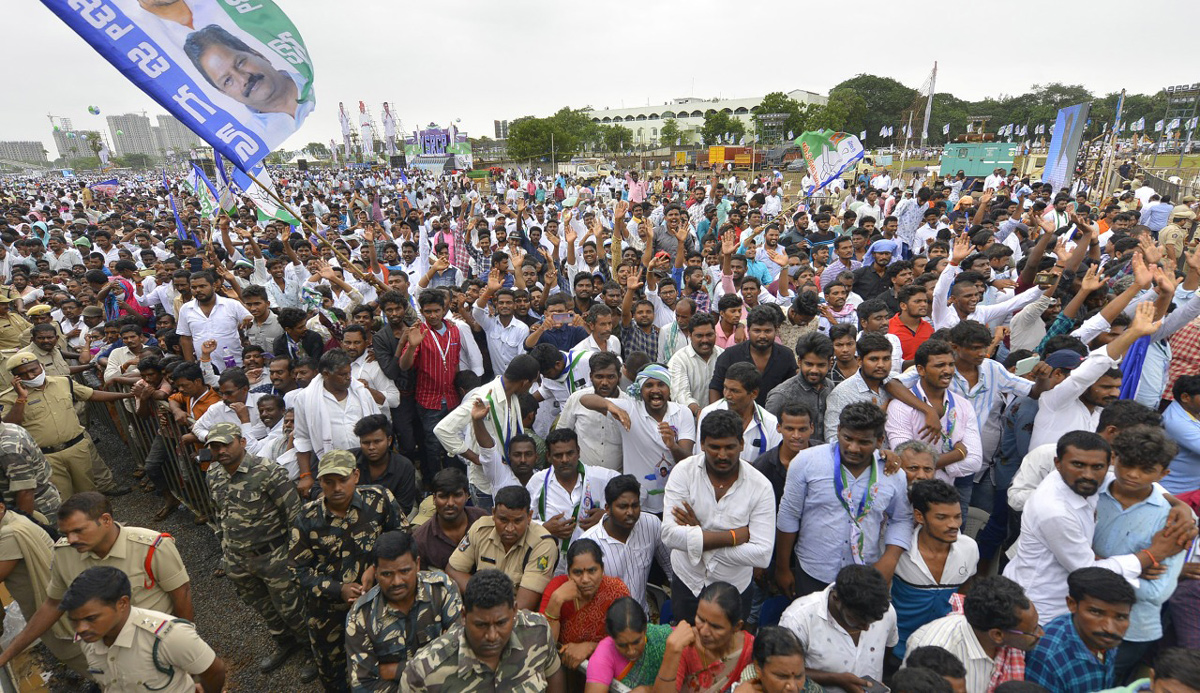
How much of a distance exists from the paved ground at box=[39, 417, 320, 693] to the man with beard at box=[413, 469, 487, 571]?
139 cm

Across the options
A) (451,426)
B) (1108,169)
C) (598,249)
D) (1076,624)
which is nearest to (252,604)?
(451,426)

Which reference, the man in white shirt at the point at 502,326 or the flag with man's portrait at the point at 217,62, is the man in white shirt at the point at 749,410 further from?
the flag with man's portrait at the point at 217,62

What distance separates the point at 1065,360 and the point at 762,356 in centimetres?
190

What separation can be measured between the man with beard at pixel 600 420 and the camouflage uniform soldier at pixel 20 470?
3.79 m

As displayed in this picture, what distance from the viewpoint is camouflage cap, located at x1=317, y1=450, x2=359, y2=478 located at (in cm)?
317

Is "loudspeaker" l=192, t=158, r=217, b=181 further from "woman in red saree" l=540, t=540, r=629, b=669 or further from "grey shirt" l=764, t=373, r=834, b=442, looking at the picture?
"woman in red saree" l=540, t=540, r=629, b=669

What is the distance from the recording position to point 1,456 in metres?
3.95

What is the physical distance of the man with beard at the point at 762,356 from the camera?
14.3 feet

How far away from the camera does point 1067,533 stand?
2.70m

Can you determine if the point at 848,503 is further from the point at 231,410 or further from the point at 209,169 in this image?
the point at 209,169

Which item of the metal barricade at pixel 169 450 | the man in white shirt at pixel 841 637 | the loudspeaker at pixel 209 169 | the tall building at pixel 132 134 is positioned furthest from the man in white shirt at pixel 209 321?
the tall building at pixel 132 134

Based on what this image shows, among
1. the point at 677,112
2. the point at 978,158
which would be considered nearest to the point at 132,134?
the point at 677,112

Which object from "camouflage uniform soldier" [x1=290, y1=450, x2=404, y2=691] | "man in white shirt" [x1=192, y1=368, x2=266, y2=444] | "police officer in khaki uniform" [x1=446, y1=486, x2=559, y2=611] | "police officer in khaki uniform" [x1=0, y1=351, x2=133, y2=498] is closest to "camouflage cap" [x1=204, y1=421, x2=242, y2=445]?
"camouflage uniform soldier" [x1=290, y1=450, x2=404, y2=691]

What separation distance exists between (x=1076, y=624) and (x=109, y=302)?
37.0 feet
